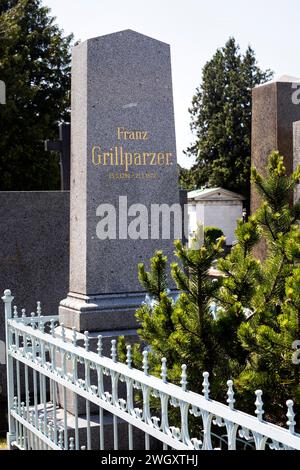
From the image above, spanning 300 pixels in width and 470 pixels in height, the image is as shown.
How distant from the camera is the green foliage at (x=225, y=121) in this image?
40.5 metres

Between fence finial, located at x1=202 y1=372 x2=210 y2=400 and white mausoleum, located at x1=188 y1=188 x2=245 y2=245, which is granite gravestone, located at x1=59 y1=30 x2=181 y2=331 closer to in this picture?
fence finial, located at x1=202 y1=372 x2=210 y2=400

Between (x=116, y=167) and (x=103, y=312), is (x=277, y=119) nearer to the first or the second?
(x=116, y=167)

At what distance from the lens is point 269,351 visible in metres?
3.26

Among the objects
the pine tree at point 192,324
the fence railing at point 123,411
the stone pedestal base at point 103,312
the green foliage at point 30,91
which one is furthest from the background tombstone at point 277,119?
the green foliage at point 30,91

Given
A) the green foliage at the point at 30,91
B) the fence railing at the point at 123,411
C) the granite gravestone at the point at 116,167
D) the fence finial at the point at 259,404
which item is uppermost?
the green foliage at the point at 30,91

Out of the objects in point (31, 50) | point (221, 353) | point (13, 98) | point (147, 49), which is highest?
point (31, 50)

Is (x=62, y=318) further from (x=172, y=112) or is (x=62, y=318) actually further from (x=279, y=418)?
(x=279, y=418)

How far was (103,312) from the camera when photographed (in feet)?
18.6

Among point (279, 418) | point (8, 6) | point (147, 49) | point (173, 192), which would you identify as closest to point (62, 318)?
point (173, 192)

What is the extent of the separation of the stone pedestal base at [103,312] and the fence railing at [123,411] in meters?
0.16

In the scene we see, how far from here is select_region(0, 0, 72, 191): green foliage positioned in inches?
920

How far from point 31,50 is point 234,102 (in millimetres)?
18434

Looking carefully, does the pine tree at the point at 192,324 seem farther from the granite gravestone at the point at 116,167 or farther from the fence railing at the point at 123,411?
the granite gravestone at the point at 116,167

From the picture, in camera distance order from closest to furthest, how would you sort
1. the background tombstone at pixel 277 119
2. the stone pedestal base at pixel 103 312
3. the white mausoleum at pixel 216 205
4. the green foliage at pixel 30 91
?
the stone pedestal base at pixel 103 312 → the background tombstone at pixel 277 119 → the green foliage at pixel 30 91 → the white mausoleum at pixel 216 205
